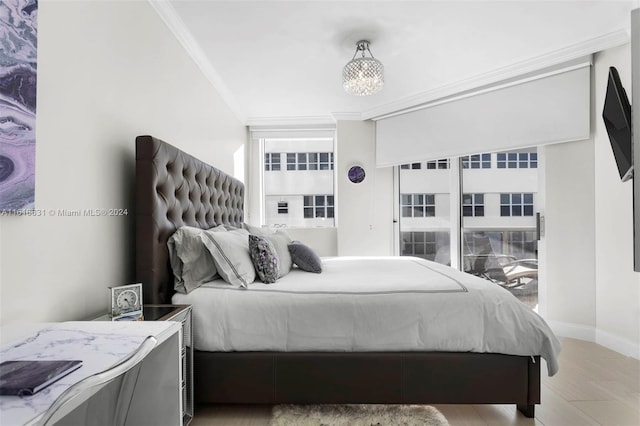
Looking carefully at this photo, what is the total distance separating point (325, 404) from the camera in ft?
6.23

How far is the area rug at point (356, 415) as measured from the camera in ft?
5.73

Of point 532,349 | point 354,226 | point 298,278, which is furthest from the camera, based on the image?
point 354,226

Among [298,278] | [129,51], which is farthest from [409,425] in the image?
[129,51]

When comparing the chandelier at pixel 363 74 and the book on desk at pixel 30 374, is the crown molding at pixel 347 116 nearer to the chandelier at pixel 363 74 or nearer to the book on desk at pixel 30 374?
the chandelier at pixel 363 74

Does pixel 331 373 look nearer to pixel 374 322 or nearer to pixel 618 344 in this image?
pixel 374 322

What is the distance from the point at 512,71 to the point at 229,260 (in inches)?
122

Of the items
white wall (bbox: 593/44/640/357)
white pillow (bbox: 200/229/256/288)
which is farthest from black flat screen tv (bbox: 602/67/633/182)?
white pillow (bbox: 200/229/256/288)

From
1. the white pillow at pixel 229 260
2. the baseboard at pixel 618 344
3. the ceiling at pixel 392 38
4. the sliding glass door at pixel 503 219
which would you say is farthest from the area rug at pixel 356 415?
the ceiling at pixel 392 38

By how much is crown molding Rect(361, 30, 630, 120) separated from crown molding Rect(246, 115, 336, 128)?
733mm

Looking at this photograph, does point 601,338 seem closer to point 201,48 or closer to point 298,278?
point 298,278

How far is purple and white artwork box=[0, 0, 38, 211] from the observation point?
108cm

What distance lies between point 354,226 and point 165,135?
9.48 ft

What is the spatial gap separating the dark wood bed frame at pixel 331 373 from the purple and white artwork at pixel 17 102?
63cm

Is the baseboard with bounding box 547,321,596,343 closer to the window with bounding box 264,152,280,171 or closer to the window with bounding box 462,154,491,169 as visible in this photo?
the window with bounding box 462,154,491,169
